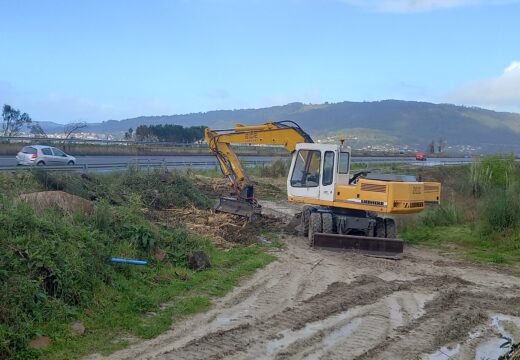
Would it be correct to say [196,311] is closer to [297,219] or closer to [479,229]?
[297,219]

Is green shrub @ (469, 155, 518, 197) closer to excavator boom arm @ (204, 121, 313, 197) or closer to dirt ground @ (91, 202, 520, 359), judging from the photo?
excavator boom arm @ (204, 121, 313, 197)

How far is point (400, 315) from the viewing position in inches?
406

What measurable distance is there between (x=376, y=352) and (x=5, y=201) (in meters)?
6.67

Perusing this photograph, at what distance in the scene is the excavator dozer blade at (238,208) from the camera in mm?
19359

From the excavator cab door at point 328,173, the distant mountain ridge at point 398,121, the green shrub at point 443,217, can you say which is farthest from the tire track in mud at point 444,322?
the distant mountain ridge at point 398,121

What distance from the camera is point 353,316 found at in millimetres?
10047

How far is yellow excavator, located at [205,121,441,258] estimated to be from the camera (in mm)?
16047

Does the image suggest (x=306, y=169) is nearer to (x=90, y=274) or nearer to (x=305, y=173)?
(x=305, y=173)

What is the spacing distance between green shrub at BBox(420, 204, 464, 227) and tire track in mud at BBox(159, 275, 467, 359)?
758 cm

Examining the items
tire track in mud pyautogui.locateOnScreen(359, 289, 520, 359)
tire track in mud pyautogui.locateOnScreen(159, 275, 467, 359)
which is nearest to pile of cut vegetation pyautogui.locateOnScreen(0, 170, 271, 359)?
tire track in mud pyautogui.locateOnScreen(159, 275, 467, 359)

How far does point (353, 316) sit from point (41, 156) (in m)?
25.3

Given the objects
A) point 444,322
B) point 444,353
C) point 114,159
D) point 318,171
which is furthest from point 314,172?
point 114,159

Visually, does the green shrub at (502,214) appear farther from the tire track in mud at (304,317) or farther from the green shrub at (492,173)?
the green shrub at (492,173)

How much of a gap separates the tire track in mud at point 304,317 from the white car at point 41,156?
22.5 m
